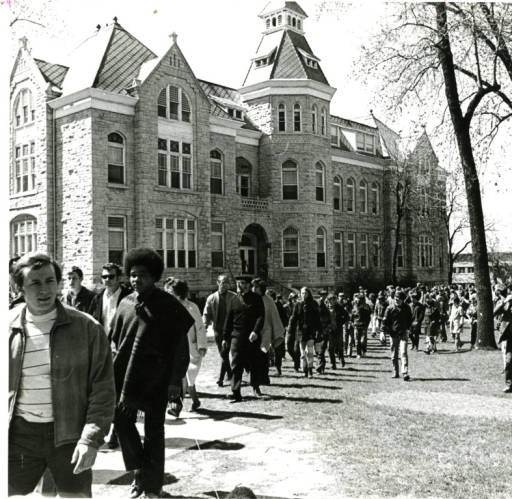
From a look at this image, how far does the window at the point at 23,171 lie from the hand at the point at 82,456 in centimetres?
429

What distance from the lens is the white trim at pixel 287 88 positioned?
80.4 ft

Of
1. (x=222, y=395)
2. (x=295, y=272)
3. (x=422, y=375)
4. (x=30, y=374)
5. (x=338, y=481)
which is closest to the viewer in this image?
(x=30, y=374)

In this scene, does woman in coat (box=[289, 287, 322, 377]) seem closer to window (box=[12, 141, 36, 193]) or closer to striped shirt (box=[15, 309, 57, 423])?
window (box=[12, 141, 36, 193])

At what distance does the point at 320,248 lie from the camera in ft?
89.7

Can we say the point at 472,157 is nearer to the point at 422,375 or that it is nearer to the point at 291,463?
the point at 422,375

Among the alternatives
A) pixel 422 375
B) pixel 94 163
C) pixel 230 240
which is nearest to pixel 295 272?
pixel 230 240

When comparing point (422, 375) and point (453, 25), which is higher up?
point (453, 25)

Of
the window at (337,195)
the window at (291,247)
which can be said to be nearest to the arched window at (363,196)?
the window at (337,195)

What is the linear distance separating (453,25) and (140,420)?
7.83 m

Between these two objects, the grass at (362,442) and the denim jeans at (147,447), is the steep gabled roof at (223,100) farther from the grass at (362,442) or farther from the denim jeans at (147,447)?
the denim jeans at (147,447)

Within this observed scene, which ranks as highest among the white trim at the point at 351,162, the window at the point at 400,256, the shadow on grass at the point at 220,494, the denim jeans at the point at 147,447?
the white trim at the point at 351,162

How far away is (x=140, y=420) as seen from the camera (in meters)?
6.88

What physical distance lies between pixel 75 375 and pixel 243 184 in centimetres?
2404

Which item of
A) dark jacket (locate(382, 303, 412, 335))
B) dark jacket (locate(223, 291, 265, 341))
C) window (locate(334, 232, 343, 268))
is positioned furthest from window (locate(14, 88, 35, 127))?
window (locate(334, 232, 343, 268))
